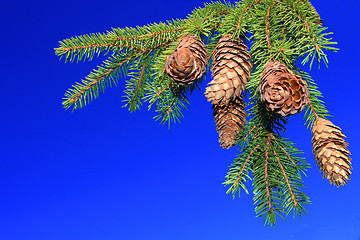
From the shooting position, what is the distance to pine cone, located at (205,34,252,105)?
1046mm

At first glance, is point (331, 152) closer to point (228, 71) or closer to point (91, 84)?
point (228, 71)

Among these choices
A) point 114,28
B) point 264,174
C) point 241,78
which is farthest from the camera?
point 114,28

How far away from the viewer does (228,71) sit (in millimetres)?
1082

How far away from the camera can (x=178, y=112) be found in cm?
147

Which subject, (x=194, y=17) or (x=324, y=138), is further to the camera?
(x=194, y=17)

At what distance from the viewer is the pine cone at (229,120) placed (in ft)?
4.06

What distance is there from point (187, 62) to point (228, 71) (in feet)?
0.45

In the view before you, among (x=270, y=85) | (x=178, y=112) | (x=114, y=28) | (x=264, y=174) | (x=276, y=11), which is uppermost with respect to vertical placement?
(x=114, y=28)

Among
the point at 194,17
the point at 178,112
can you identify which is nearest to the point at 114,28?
the point at 194,17

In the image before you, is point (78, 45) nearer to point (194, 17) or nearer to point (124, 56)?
point (124, 56)

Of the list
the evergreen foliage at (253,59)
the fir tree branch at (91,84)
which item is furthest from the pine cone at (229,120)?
the fir tree branch at (91,84)

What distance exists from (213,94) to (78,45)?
2.24ft

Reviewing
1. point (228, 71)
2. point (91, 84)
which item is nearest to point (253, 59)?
point (228, 71)

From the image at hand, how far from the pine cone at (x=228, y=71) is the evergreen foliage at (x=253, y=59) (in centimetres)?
3
